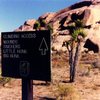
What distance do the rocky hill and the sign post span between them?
4261cm

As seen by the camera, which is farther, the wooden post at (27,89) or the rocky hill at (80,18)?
the rocky hill at (80,18)

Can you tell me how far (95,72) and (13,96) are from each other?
10.1 m

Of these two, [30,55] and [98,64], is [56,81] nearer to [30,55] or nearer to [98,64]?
[98,64]

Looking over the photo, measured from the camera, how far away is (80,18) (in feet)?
221

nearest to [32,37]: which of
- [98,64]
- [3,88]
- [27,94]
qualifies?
[27,94]

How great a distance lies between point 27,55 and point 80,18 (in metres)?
58.6

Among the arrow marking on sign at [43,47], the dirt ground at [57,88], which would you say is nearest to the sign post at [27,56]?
the arrow marking on sign at [43,47]

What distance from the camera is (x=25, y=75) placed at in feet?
30.7

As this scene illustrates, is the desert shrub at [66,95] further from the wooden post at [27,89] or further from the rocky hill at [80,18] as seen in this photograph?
the rocky hill at [80,18]

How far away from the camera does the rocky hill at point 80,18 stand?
182 feet

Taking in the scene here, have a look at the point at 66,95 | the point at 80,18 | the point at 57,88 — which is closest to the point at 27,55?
the point at 66,95

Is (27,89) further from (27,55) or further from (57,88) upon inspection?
(57,88)

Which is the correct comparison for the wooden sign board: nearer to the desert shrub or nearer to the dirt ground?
the desert shrub

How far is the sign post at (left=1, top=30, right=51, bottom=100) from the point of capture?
884 cm
